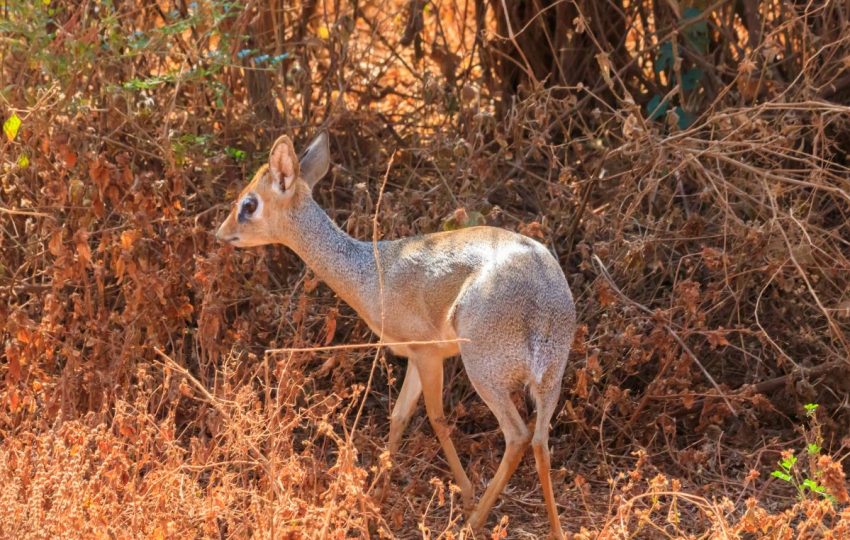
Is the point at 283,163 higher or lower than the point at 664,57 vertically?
higher

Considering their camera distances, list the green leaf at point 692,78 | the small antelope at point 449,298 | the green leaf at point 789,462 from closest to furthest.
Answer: the green leaf at point 789,462 → the small antelope at point 449,298 → the green leaf at point 692,78

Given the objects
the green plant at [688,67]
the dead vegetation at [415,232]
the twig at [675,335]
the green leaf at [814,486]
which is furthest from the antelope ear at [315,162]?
the green leaf at [814,486]

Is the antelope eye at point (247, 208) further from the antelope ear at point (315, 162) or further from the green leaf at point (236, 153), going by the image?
the green leaf at point (236, 153)

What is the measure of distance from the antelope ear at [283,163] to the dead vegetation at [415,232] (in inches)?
19.2

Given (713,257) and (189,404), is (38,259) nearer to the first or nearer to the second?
(189,404)

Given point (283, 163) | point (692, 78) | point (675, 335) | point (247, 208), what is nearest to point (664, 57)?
point (692, 78)

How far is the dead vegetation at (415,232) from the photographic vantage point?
5.49 metres

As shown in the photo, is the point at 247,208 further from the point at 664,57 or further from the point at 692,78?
the point at 692,78

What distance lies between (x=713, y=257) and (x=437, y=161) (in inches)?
69.6

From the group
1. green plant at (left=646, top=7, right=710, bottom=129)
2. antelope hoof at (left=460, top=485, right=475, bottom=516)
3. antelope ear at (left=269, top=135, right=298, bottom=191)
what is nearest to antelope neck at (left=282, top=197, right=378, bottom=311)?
antelope ear at (left=269, top=135, right=298, bottom=191)

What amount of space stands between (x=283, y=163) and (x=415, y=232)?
1.01 meters

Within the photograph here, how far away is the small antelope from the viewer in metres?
4.84

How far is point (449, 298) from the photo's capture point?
512 cm

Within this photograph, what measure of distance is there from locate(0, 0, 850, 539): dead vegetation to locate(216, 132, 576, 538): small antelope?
0.23 m
